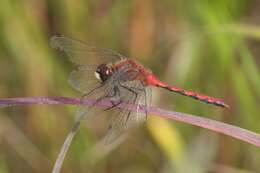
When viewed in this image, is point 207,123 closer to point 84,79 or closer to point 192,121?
point 192,121

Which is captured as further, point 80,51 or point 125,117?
point 80,51

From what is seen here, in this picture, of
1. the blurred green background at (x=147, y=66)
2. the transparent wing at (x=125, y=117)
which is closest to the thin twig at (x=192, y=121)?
the transparent wing at (x=125, y=117)

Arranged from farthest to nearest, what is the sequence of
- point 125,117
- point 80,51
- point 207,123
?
point 80,51 < point 125,117 < point 207,123

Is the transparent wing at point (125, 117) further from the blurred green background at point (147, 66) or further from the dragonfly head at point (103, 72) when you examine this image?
the blurred green background at point (147, 66)

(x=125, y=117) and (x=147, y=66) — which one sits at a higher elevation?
(x=125, y=117)

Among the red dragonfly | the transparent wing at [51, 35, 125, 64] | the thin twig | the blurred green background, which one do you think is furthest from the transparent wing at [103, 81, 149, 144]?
the blurred green background

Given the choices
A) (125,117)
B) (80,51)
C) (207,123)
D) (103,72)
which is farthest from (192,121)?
(80,51)

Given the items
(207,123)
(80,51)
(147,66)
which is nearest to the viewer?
(207,123)
